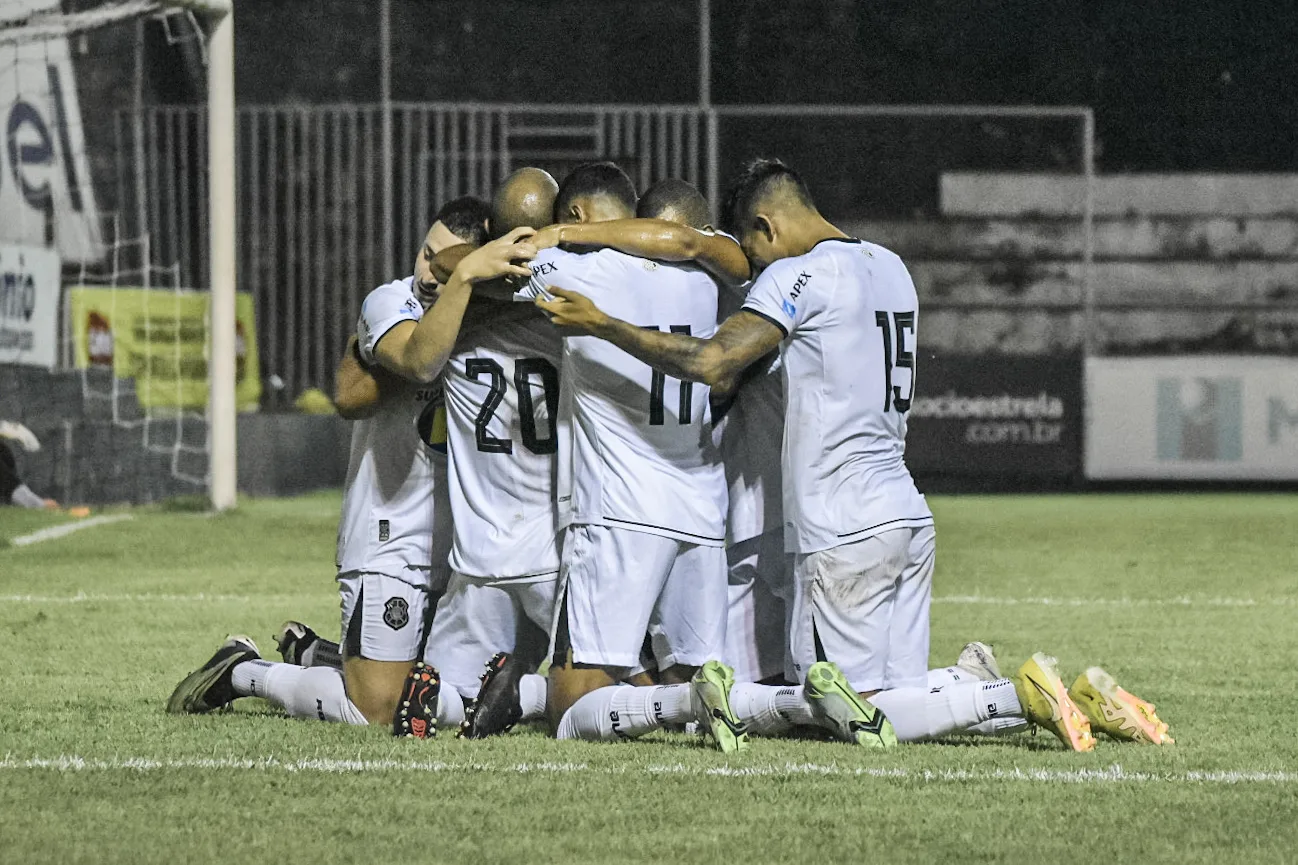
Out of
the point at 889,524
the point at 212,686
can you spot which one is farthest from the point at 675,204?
the point at 212,686

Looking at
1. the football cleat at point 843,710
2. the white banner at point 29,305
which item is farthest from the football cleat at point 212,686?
the white banner at point 29,305

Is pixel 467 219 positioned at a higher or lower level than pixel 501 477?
higher

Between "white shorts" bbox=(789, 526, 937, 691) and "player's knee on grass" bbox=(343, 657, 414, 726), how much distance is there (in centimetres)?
112

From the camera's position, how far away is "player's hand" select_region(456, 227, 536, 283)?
16.1 ft

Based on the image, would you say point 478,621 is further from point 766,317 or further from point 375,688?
point 766,317

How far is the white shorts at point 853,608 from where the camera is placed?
505 centimetres

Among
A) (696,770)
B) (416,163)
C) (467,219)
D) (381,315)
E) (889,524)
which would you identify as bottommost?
(696,770)

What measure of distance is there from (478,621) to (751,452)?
0.93 metres

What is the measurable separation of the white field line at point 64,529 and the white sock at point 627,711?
23.9 ft

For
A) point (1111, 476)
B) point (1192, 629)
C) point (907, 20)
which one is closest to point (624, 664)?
point (1192, 629)

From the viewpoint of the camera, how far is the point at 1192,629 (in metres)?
7.97

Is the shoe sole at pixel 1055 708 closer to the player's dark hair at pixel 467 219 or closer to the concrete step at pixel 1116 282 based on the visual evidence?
the player's dark hair at pixel 467 219

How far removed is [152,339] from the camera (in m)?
14.9

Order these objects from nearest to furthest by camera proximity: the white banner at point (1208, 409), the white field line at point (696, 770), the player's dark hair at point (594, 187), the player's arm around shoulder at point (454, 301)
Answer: the white field line at point (696, 770)
the player's arm around shoulder at point (454, 301)
the player's dark hair at point (594, 187)
the white banner at point (1208, 409)
